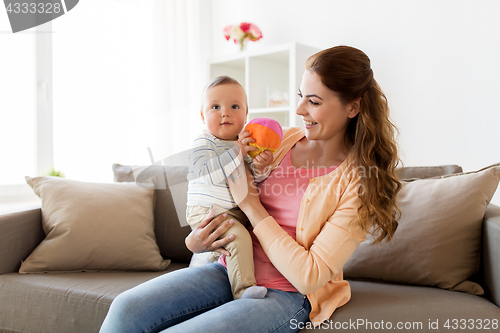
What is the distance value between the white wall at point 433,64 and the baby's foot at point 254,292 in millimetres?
1532

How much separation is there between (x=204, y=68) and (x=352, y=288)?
223 cm

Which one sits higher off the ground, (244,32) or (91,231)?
(244,32)

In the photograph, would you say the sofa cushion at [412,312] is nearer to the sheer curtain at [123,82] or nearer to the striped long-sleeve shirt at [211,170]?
the striped long-sleeve shirt at [211,170]

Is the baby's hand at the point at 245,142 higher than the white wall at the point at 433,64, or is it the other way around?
the white wall at the point at 433,64

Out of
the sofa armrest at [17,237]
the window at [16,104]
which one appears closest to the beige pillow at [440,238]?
the sofa armrest at [17,237]

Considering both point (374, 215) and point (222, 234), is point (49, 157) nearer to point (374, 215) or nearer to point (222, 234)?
point (222, 234)

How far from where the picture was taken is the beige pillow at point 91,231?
1619 mm

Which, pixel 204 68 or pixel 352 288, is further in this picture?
pixel 204 68

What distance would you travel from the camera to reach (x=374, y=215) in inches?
47.1

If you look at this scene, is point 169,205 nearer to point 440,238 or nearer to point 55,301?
point 55,301

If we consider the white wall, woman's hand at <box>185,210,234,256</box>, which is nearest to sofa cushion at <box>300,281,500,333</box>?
woman's hand at <box>185,210,234,256</box>

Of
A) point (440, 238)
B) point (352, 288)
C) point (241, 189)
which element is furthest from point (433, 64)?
point (241, 189)

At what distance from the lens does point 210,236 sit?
3.97 feet

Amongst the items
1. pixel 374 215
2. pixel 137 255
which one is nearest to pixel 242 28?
pixel 137 255
